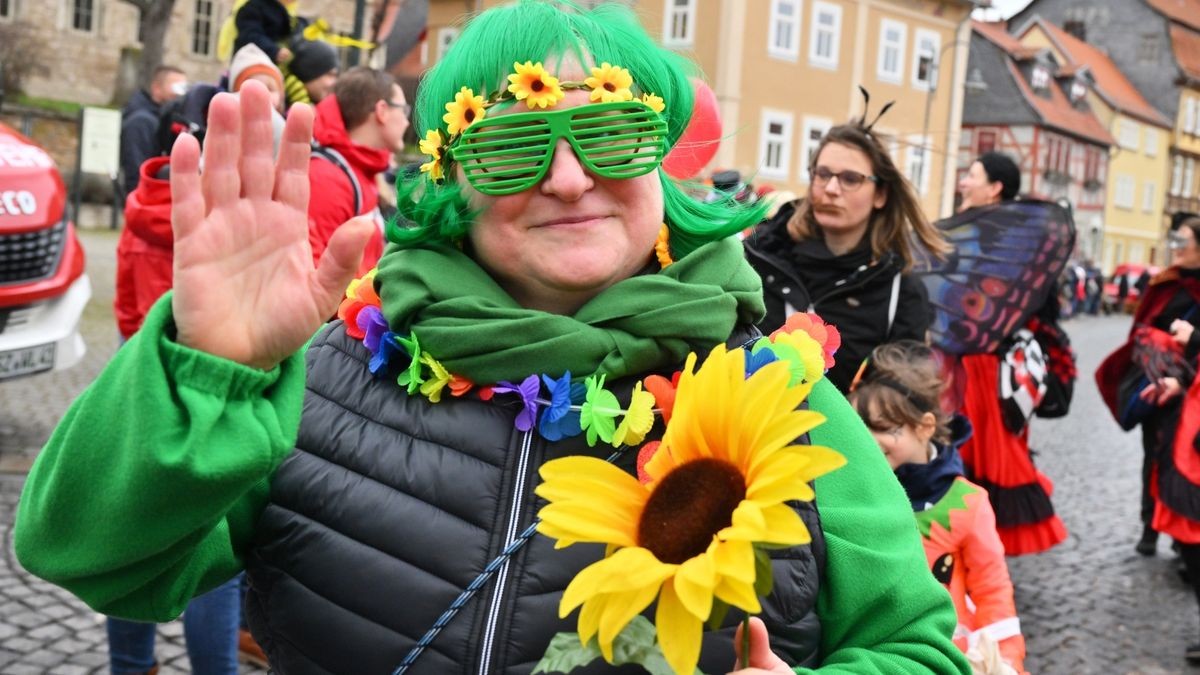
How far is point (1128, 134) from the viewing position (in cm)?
5362

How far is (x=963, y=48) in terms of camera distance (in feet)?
116

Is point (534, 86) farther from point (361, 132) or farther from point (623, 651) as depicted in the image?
point (361, 132)

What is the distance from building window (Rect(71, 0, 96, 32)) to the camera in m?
38.2

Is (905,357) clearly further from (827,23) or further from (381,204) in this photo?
(827,23)

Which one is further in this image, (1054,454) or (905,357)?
(1054,454)

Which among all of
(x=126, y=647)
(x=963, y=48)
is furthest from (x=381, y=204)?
(x=963, y=48)

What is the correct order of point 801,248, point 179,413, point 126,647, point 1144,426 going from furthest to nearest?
point 1144,426
point 801,248
point 126,647
point 179,413

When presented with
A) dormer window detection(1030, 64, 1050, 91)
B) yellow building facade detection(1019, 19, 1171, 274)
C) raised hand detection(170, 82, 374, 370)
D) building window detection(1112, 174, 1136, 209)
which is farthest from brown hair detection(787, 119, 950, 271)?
building window detection(1112, 174, 1136, 209)

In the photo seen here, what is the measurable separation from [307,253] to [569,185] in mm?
386

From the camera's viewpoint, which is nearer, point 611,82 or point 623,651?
point 623,651

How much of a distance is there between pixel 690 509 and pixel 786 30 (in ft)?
102

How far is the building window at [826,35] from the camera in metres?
31.4

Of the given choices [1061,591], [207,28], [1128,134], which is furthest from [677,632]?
[1128,134]

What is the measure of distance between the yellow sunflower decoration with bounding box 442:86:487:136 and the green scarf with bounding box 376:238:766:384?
0.22 metres
